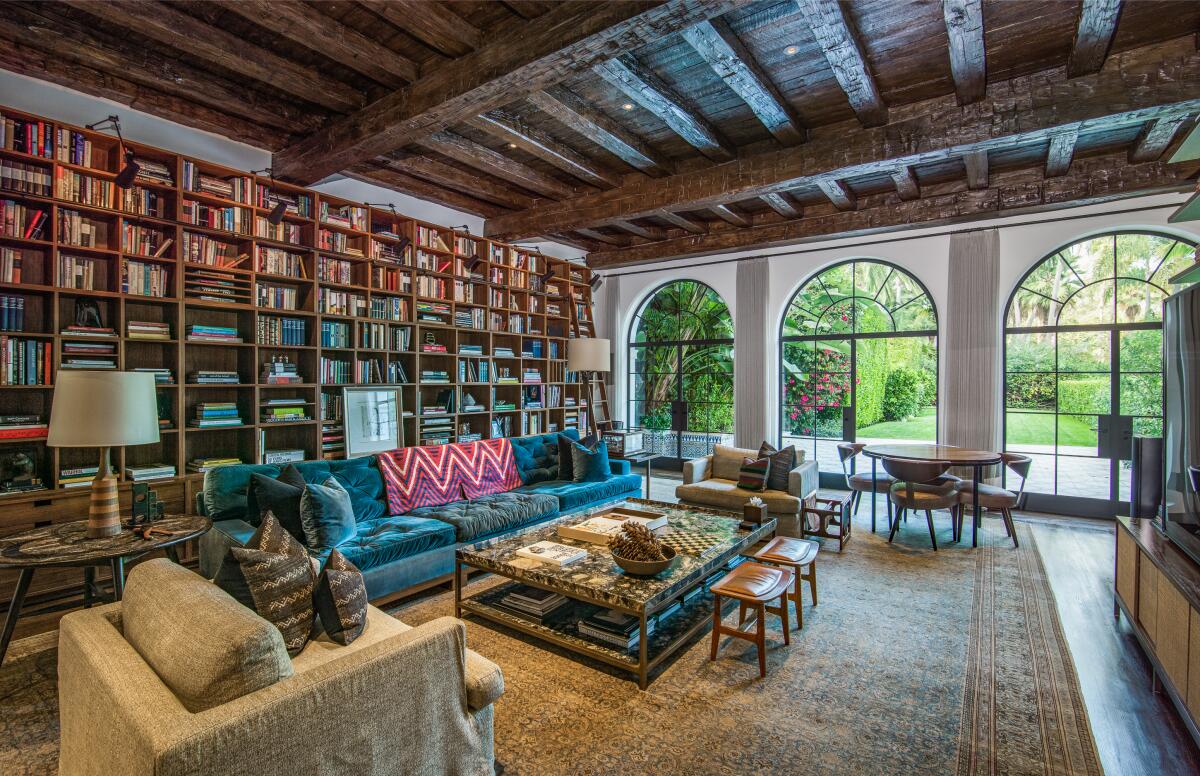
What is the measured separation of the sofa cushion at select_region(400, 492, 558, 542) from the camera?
12.7ft

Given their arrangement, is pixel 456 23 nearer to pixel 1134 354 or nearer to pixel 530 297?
pixel 530 297

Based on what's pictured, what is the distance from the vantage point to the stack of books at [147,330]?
12.4ft

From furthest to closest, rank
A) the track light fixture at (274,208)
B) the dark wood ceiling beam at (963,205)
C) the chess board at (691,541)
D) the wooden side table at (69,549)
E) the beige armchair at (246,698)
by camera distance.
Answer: the dark wood ceiling beam at (963,205), the track light fixture at (274,208), the chess board at (691,541), the wooden side table at (69,549), the beige armchair at (246,698)

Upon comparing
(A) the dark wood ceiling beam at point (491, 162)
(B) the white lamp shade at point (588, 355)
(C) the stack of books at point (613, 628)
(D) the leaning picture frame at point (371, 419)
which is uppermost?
(A) the dark wood ceiling beam at point (491, 162)

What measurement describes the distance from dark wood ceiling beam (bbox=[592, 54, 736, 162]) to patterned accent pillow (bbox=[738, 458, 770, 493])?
2.75 meters

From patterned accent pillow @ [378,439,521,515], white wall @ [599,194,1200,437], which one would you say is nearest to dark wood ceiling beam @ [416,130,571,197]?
patterned accent pillow @ [378,439,521,515]

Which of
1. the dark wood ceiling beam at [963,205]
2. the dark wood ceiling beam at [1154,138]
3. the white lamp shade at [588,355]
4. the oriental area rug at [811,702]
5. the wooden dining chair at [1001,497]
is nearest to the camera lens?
the oriental area rug at [811,702]

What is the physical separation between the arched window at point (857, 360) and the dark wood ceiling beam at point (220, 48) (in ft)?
18.8

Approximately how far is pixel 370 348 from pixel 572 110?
2.81 metres

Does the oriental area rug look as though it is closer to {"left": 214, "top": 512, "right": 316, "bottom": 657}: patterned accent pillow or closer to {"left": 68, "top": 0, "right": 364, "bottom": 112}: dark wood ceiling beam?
{"left": 214, "top": 512, "right": 316, "bottom": 657}: patterned accent pillow

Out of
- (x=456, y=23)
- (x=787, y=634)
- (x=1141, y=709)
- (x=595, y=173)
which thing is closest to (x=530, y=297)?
(x=595, y=173)

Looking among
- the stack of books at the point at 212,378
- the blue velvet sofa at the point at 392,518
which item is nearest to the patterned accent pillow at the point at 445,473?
the blue velvet sofa at the point at 392,518

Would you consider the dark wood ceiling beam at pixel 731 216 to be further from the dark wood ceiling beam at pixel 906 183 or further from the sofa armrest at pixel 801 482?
the sofa armrest at pixel 801 482

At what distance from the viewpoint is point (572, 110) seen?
3.97 m
